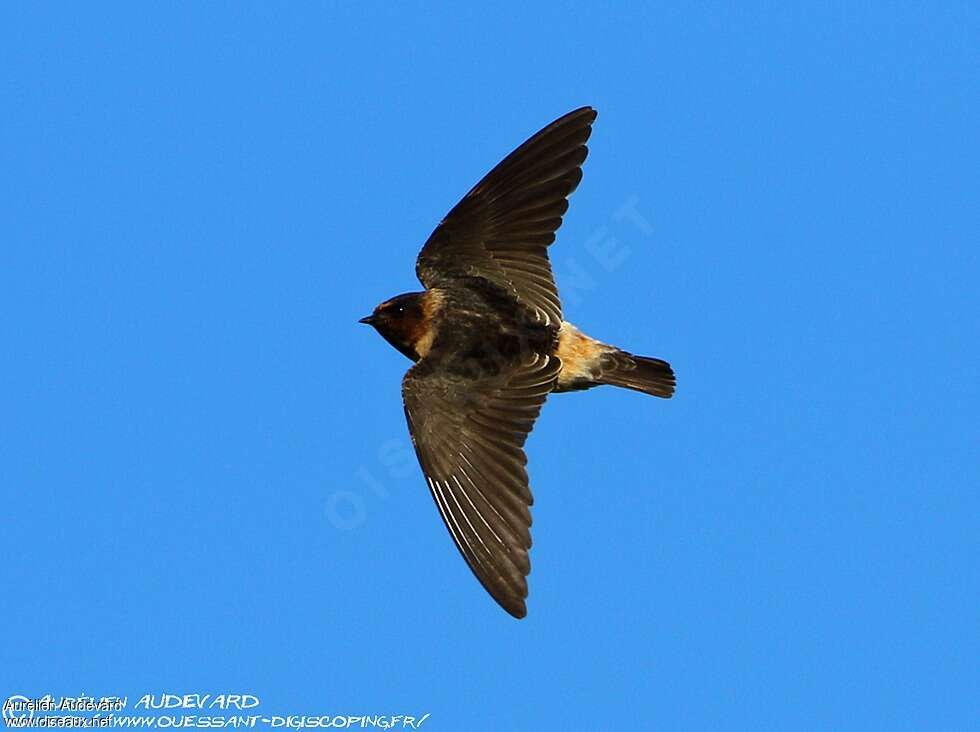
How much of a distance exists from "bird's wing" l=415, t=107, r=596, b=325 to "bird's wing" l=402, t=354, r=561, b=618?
1.63 feet

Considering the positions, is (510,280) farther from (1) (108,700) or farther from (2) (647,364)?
(1) (108,700)

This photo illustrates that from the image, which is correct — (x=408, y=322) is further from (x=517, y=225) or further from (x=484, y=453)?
(x=484, y=453)

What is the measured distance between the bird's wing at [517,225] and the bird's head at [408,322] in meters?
0.13

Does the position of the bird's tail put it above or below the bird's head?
below

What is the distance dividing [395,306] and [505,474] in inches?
45.5

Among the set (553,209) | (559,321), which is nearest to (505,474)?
(559,321)

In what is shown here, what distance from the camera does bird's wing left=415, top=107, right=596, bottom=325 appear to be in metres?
7.11

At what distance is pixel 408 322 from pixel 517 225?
735 mm

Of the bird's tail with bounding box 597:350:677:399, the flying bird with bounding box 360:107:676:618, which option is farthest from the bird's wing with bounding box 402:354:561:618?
the bird's tail with bounding box 597:350:677:399

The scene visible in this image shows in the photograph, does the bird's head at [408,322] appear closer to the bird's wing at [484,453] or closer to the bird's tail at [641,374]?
the bird's wing at [484,453]

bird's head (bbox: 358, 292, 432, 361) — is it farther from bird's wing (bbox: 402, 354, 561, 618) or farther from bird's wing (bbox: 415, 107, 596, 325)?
bird's wing (bbox: 402, 354, 561, 618)

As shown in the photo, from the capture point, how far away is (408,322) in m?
7.10

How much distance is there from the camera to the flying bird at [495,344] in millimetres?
6531

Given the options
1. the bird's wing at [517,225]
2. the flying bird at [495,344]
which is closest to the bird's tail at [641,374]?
the flying bird at [495,344]
